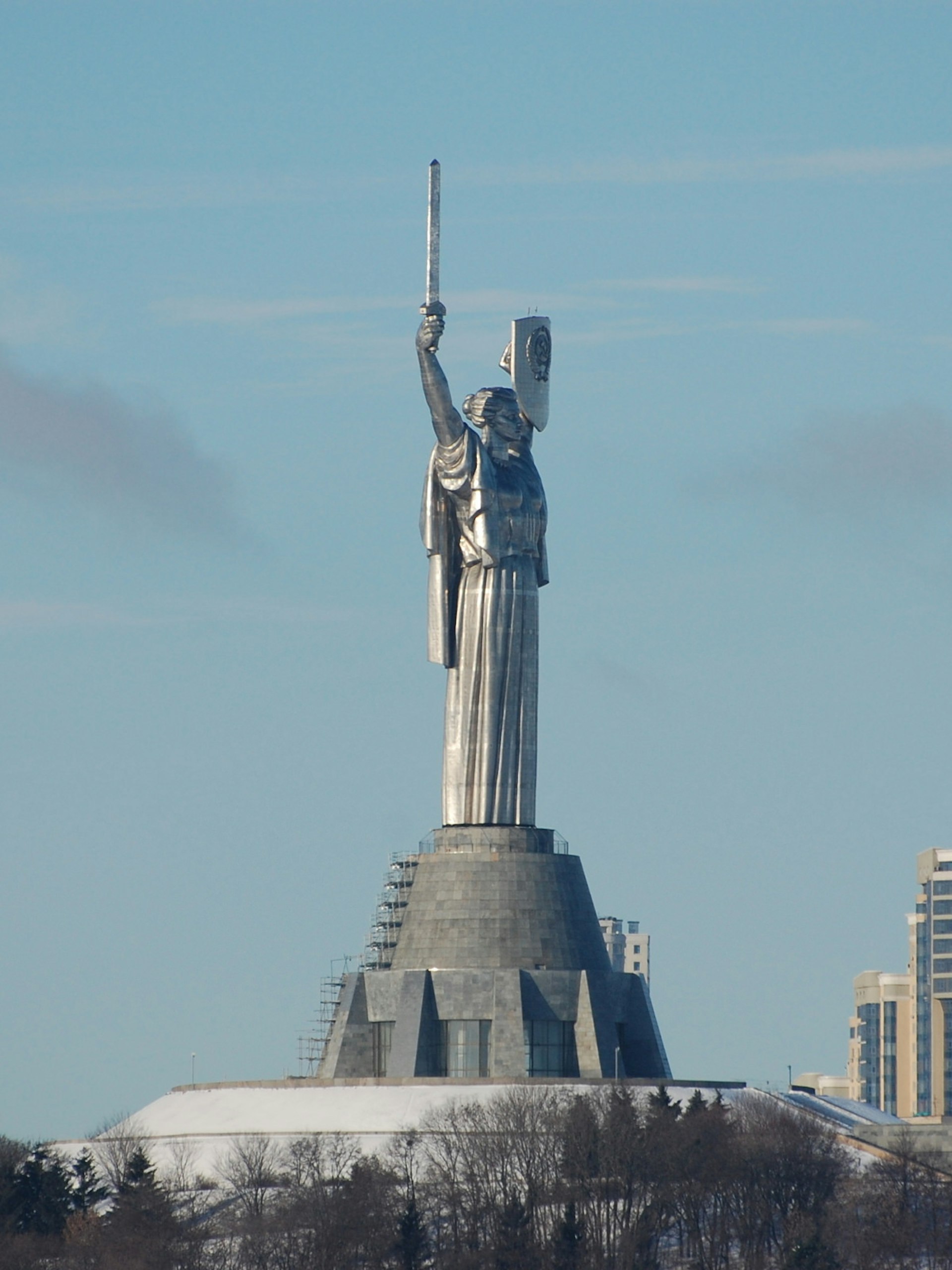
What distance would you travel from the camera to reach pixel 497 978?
82438mm

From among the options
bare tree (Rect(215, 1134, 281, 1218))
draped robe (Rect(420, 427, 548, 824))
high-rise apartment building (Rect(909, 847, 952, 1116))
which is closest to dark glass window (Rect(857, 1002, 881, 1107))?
high-rise apartment building (Rect(909, 847, 952, 1116))

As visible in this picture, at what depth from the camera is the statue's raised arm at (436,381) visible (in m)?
84.4

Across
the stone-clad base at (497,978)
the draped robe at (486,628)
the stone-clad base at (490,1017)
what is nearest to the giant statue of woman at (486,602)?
the draped robe at (486,628)

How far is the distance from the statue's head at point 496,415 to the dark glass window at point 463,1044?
599 inches

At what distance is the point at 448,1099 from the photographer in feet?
259

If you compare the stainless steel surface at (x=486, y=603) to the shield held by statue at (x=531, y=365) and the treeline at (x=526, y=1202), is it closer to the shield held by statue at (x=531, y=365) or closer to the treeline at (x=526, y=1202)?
the shield held by statue at (x=531, y=365)

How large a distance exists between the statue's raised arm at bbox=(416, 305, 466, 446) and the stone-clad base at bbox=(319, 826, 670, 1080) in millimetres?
10228

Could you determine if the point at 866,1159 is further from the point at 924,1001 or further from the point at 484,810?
the point at 924,1001

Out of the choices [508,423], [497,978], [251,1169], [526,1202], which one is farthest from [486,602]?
[526,1202]

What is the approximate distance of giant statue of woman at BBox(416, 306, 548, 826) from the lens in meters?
85.8

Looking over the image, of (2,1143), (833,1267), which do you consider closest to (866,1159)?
(833,1267)

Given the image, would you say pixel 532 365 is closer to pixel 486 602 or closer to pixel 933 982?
pixel 486 602

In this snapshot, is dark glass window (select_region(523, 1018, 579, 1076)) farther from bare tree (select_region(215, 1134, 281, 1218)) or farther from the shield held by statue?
the shield held by statue

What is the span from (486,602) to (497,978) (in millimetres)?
A: 10087
